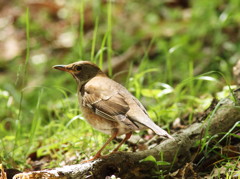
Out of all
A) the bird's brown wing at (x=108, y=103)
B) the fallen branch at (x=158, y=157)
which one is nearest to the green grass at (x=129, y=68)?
the fallen branch at (x=158, y=157)

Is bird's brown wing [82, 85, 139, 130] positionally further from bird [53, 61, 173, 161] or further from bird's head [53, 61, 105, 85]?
bird's head [53, 61, 105, 85]

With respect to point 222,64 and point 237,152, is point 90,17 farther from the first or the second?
point 237,152

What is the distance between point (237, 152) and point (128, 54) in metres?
4.67

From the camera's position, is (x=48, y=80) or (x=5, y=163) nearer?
(x=5, y=163)

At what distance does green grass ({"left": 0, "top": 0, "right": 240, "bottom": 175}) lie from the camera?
15.2ft

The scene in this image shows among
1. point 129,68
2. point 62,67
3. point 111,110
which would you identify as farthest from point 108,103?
point 129,68

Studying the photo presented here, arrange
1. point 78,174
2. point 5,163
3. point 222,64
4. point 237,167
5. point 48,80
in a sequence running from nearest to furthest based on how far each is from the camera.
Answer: point 78,174, point 237,167, point 5,163, point 222,64, point 48,80

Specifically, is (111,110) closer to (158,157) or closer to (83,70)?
(158,157)

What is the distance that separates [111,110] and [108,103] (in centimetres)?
13

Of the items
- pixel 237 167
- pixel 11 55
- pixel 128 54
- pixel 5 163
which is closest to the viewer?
pixel 237 167

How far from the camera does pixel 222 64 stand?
267 inches

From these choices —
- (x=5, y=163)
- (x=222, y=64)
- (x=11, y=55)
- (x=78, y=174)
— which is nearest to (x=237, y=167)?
(x=78, y=174)

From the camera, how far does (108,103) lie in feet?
12.4

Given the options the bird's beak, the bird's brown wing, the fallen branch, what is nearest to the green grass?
the fallen branch
